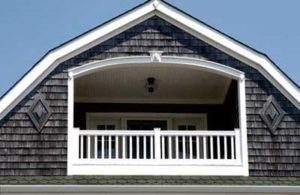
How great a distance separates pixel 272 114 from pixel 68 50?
4369mm

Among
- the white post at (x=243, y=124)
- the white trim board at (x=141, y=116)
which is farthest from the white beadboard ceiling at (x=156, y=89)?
the white post at (x=243, y=124)

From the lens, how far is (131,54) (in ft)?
55.8

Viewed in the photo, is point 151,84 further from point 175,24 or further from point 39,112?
point 39,112

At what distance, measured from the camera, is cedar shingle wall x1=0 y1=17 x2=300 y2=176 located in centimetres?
1614

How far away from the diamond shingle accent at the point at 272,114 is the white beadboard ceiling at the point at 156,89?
1580mm

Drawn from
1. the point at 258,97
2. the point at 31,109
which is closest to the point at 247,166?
the point at 258,97

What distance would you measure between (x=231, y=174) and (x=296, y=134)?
62.0 inches

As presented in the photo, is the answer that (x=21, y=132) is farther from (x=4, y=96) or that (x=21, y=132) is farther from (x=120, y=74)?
(x=120, y=74)

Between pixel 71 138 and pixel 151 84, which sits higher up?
pixel 151 84

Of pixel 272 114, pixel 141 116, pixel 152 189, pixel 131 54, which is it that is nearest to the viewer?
pixel 152 189

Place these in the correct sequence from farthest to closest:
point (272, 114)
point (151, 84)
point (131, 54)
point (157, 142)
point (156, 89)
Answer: point (156, 89), point (151, 84), point (131, 54), point (272, 114), point (157, 142)

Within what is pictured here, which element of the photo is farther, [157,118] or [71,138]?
[157,118]

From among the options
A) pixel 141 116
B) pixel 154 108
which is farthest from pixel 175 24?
pixel 141 116

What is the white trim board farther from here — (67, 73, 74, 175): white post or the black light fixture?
(67, 73, 74, 175): white post
